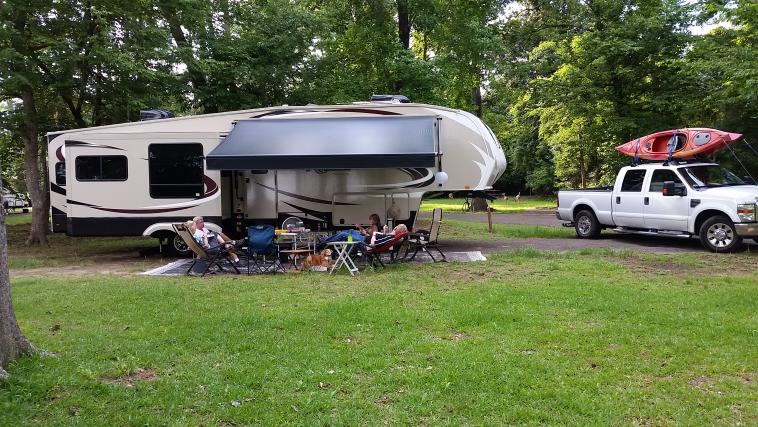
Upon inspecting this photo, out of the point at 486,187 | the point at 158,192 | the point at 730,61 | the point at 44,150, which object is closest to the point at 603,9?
the point at 730,61

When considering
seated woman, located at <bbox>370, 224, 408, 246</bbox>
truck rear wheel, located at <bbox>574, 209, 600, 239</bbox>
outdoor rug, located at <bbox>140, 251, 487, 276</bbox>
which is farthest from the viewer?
truck rear wheel, located at <bbox>574, 209, 600, 239</bbox>

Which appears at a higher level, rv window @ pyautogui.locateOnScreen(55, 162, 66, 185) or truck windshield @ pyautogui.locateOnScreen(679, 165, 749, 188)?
rv window @ pyautogui.locateOnScreen(55, 162, 66, 185)

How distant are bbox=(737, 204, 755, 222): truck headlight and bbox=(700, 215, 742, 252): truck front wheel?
0.24 m

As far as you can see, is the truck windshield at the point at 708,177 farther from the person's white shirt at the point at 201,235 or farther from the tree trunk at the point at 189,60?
the tree trunk at the point at 189,60

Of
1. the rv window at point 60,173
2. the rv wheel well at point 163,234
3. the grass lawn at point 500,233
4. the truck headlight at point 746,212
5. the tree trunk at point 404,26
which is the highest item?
the tree trunk at point 404,26

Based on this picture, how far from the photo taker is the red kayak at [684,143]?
1200 centimetres

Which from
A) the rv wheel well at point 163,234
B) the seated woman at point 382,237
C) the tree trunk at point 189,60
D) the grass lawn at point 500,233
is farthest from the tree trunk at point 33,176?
the grass lawn at point 500,233

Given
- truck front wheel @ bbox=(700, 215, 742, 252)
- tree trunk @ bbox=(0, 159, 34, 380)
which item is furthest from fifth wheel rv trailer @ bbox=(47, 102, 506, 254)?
tree trunk @ bbox=(0, 159, 34, 380)

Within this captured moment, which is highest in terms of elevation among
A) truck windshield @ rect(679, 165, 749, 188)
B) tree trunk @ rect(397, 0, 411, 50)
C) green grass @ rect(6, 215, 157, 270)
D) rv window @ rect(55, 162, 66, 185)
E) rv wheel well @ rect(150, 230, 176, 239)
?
tree trunk @ rect(397, 0, 411, 50)

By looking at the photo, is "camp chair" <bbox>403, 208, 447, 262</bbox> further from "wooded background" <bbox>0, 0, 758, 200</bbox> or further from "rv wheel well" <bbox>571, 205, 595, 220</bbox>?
→ "wooded background" <bbox>0, 0, 758, 200</bbox>

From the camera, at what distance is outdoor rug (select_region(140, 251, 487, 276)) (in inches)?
397

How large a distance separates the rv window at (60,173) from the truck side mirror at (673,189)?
42.2ft

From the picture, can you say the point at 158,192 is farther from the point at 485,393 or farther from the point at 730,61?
the point at 730,61

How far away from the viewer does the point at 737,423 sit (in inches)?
140
